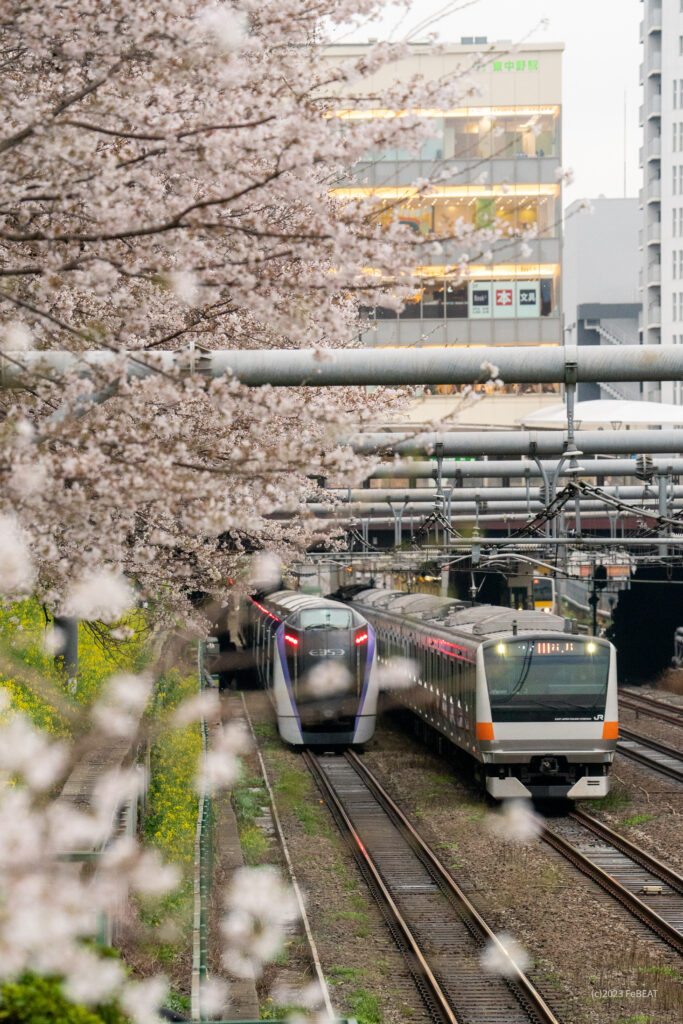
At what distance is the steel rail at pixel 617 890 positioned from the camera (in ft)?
40.6

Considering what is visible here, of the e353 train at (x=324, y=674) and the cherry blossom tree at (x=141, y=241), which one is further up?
the cherry blossom tree at (x=141, y=241)

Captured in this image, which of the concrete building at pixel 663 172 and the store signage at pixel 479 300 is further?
the concrete building at pixel 663 172

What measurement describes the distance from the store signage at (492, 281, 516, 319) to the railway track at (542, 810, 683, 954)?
3507cm

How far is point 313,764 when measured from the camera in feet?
76.8

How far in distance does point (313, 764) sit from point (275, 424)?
47.0 feet

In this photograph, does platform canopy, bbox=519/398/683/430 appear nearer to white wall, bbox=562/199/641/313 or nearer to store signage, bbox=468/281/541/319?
store signage, bbox=468/281/541/319

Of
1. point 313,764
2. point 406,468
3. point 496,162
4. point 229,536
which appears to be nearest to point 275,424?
point 229,536

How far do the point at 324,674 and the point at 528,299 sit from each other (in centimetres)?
3168

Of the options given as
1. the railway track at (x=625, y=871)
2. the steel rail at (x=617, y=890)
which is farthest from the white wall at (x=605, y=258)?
the steel rail at (x=617, y=890)

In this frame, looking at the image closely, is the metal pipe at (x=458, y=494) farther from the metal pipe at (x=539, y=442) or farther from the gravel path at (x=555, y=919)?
the metal pipe at (x=539, y=442)

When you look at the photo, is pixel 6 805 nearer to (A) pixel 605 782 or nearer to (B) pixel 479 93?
(B) pixel 479 93

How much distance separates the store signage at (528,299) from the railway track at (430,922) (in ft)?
112

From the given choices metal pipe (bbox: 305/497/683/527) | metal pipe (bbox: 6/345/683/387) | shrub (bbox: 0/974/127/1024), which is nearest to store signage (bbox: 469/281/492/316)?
metal pipe (bbox: 305/497/683/527)

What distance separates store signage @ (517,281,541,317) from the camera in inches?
2010
